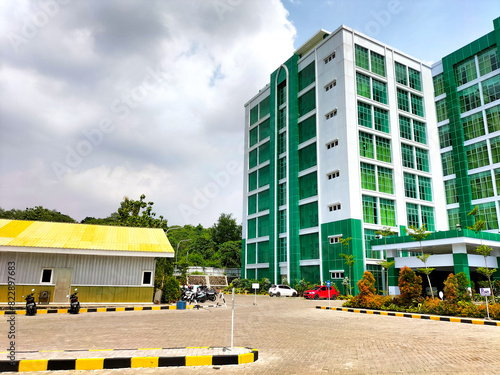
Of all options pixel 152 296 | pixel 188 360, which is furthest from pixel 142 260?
pixel 188 360

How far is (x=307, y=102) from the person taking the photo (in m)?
52.3

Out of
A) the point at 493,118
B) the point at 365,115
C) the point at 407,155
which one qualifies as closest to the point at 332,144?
the point at 365,115

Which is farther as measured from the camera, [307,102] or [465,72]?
[307,102]

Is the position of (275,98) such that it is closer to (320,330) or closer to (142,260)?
(142,260)

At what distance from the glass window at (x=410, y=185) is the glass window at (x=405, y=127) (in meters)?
5.52

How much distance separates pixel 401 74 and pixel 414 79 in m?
2.56

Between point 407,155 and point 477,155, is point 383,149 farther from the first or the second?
point 477,155

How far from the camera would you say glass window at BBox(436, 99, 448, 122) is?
2013 inches

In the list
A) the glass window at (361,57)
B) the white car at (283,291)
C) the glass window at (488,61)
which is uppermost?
the glass window at (361,57)

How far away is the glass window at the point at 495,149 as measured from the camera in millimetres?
42656

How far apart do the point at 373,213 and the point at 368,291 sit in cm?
1980

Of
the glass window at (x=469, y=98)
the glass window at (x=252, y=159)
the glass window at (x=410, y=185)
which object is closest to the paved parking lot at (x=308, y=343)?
the glass window at (x=410, y=185)

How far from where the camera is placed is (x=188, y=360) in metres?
8.07

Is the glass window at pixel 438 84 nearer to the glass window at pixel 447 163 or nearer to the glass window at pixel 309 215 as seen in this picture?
the glass window at pixel 447 163
